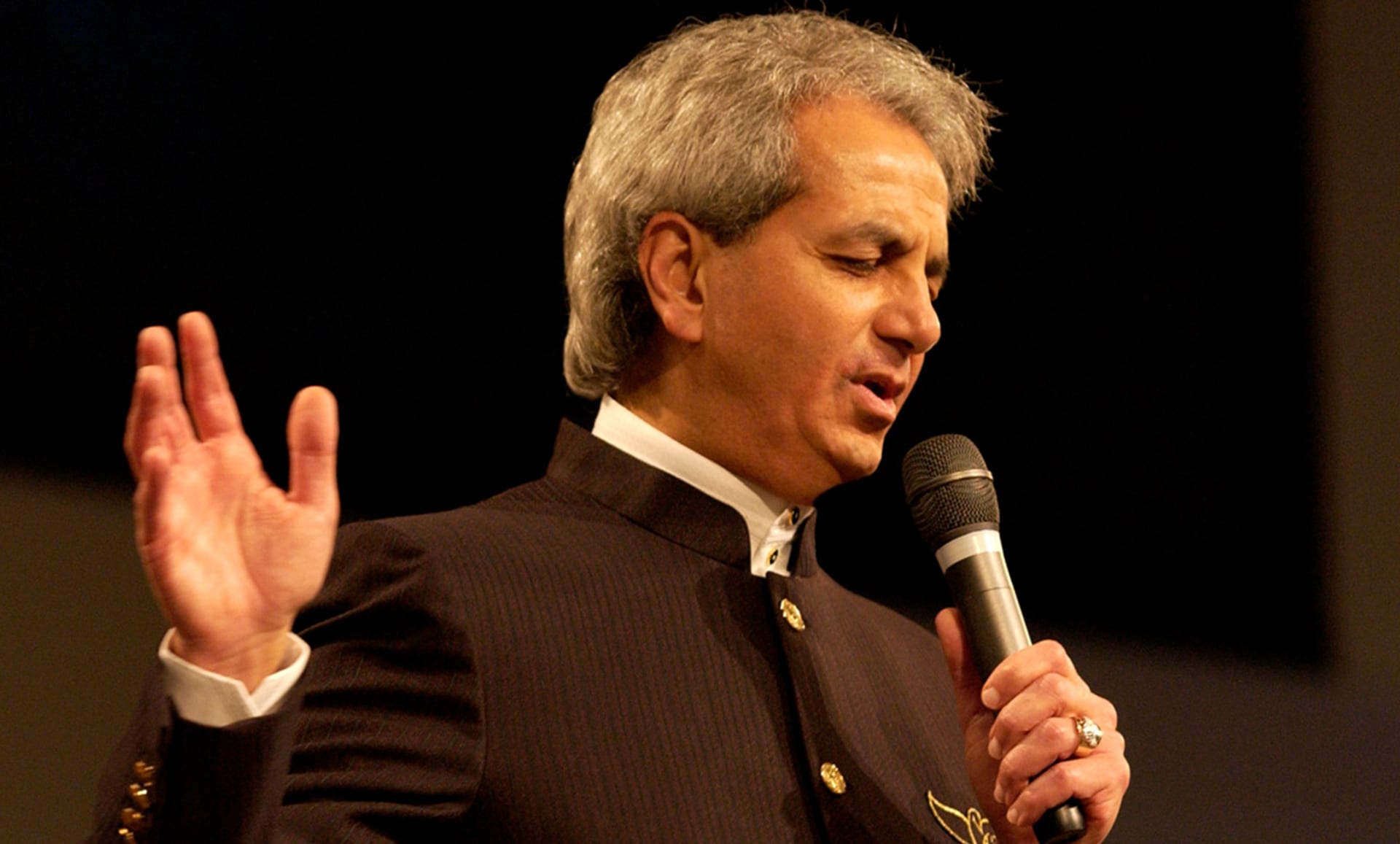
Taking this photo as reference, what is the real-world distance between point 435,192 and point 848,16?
34.9 inches

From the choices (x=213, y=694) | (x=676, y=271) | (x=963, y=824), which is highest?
(x=676, y=271)

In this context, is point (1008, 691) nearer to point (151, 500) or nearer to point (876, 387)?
point (876, 387)

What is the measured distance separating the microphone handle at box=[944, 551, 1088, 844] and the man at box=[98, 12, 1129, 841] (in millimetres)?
65

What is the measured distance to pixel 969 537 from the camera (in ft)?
5.30

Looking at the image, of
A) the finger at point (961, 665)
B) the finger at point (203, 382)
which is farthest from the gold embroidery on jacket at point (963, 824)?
the finger at point (203, 382)

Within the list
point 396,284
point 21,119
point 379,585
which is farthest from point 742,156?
point 21,119

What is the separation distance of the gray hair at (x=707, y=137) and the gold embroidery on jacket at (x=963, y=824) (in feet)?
2.16

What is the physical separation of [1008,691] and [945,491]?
0.25 m

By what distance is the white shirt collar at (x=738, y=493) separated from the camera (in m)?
1.88

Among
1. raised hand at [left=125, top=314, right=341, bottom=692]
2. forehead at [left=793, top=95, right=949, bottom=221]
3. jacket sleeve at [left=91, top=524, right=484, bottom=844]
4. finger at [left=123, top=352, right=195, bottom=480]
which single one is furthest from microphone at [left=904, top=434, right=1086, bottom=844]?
finger at [left=123, top=352, right=195, bottom=480]

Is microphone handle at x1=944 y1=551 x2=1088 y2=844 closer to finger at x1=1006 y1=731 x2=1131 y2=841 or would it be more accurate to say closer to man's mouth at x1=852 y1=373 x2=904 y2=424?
finger at x1=1006 y1=731 x2=1131 y2=841

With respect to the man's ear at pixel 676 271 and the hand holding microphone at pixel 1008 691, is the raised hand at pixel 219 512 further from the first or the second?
the man's ear at pixel 676 271

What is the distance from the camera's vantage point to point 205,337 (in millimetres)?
1170

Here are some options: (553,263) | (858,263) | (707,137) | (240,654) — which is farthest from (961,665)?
(553,263)
